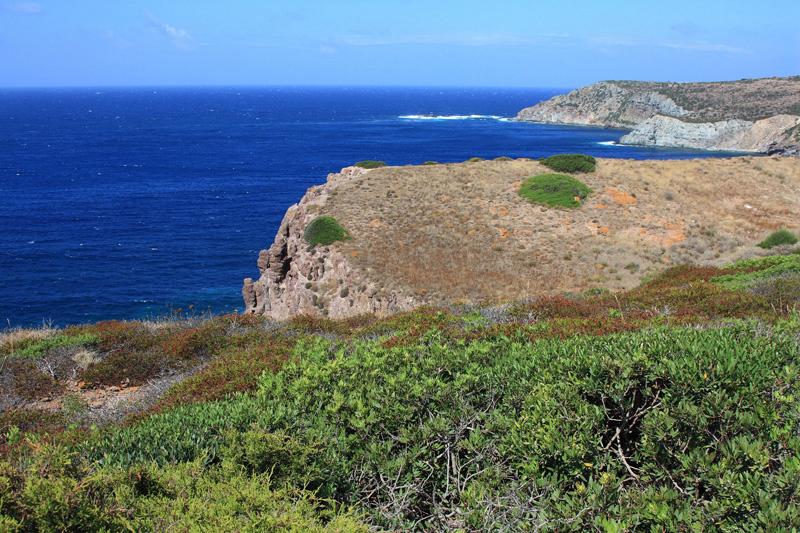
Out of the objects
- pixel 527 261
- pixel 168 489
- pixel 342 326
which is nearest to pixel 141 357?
pixel 342 326

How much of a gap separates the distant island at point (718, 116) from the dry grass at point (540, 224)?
91.9 meters

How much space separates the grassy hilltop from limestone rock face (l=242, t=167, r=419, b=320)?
14.7 meters

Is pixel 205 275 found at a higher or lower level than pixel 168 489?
lower

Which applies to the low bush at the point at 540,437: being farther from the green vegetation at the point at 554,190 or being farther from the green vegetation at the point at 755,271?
the green vegetation at the point at 554,190

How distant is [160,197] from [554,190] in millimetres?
57887

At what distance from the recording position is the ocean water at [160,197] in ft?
153

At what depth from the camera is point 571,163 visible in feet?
131

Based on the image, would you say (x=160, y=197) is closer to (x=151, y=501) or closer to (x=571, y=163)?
(x=571, y=163)

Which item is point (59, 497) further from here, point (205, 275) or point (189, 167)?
point (189, 167)

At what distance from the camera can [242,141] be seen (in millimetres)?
141500

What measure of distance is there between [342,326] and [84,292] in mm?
37551

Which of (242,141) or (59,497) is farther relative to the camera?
(242,141)

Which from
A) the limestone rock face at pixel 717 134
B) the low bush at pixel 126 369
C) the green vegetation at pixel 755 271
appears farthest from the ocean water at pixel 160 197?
the green vegetation at pixel 755 271

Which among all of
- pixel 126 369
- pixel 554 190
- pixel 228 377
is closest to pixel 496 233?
pixel 554 190
